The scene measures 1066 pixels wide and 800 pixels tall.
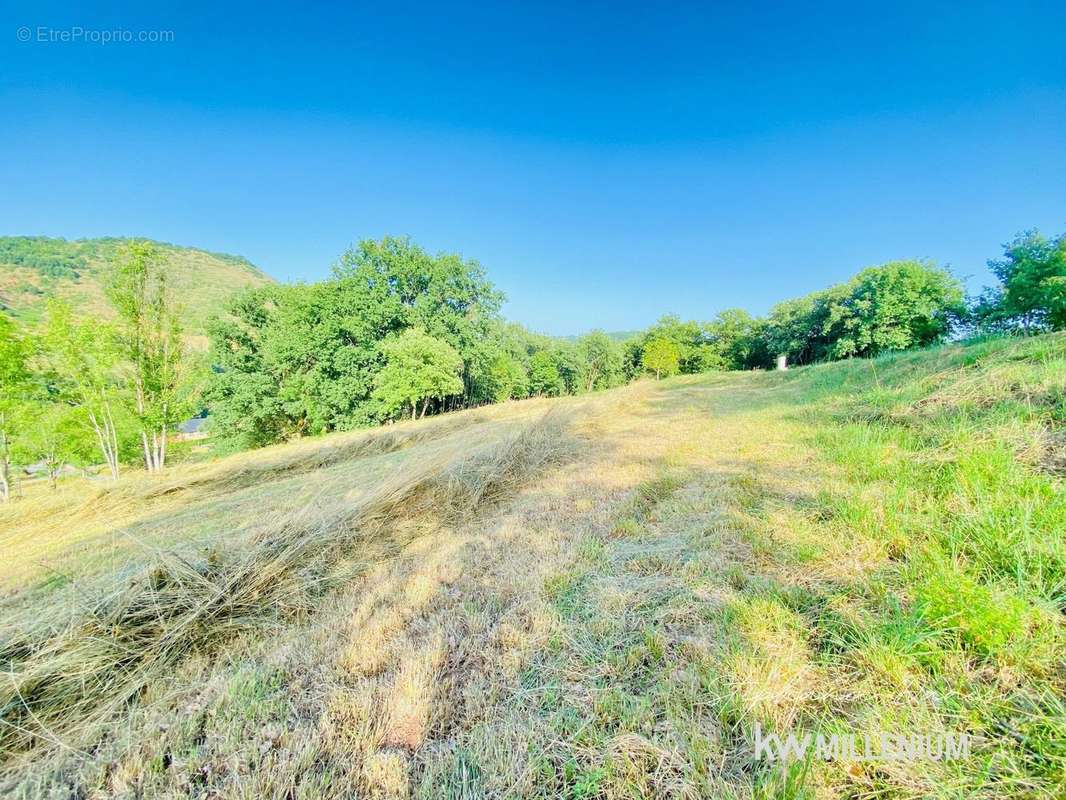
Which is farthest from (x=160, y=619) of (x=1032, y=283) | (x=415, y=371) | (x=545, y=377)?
(x=545, y=377)

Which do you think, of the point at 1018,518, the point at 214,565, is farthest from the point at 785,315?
the point at 214,565

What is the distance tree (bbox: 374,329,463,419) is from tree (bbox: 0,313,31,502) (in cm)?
1257

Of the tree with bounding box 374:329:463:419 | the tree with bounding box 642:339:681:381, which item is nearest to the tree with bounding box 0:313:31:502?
the tree with bounding box 374:329:463:419

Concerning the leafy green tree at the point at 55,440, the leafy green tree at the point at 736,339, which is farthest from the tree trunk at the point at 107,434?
the leafy green tree at the point at 736,339

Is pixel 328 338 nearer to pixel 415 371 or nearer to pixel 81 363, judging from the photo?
pixel 415 371

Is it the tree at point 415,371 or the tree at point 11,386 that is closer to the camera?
the tree at point 11,386

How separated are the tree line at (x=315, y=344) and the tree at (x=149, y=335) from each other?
0.17 ft

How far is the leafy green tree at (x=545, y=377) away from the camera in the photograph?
4416 centimetres

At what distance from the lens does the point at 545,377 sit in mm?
44219

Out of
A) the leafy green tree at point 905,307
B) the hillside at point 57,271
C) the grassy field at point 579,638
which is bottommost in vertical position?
the grassy field at point 579,638

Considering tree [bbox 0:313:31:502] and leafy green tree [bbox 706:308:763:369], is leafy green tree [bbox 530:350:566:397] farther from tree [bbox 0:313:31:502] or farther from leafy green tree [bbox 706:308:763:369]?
tree [bbox 0:313:31:502]

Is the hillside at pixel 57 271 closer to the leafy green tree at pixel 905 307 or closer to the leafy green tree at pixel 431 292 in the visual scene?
the leafy green tree at pixel 431 292

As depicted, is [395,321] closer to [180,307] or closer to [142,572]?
[180,307]

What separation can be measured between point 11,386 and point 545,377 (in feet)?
123
